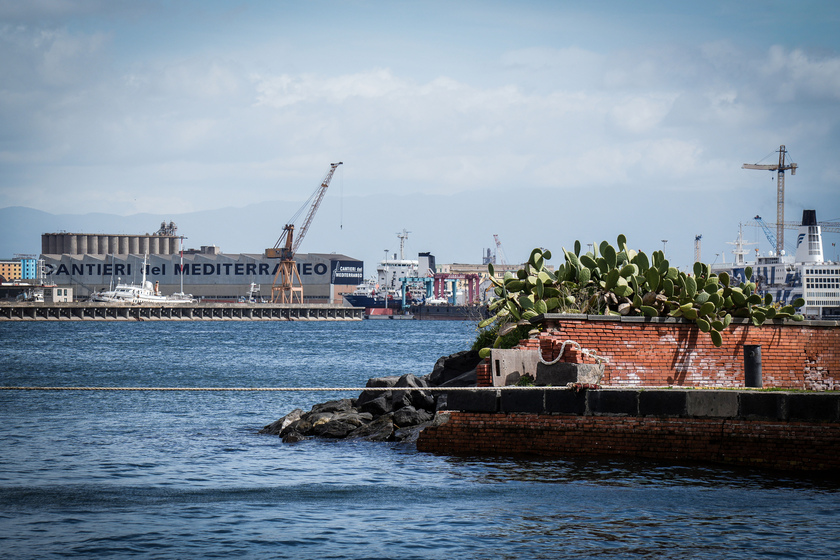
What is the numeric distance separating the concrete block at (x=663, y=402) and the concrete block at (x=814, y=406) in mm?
1486

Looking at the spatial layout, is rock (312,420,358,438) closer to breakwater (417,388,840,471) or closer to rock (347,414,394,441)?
rock (347,414,394,441)

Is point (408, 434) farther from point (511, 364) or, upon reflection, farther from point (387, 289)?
point (387, 289)

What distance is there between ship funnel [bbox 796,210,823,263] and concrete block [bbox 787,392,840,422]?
138 meters

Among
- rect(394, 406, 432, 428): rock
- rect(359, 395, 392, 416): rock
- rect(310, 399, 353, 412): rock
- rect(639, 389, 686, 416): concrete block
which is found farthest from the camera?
rect(310, 399, 353, 412): rock

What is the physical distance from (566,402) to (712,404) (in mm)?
2121

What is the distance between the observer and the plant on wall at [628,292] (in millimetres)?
15992

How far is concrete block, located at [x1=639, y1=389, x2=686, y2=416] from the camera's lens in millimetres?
13172

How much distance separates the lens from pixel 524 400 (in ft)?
46.4

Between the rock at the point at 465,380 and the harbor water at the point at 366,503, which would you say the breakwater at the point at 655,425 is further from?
the rock at the point at 465,380

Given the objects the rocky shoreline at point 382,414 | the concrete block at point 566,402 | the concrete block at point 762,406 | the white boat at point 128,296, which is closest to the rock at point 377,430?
the rocky shoreline at point 382,414

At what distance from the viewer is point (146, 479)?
14.5 m

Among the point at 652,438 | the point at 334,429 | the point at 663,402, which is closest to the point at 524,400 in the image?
the point at 652,438

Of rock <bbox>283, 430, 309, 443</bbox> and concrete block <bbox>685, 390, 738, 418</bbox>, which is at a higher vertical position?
concrete block <bbox>685, 390, 738, 418</bbox>

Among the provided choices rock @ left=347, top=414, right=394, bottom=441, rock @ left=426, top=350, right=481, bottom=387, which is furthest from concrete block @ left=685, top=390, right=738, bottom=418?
rock @ left=426, top=350, right=481, bottom=387
